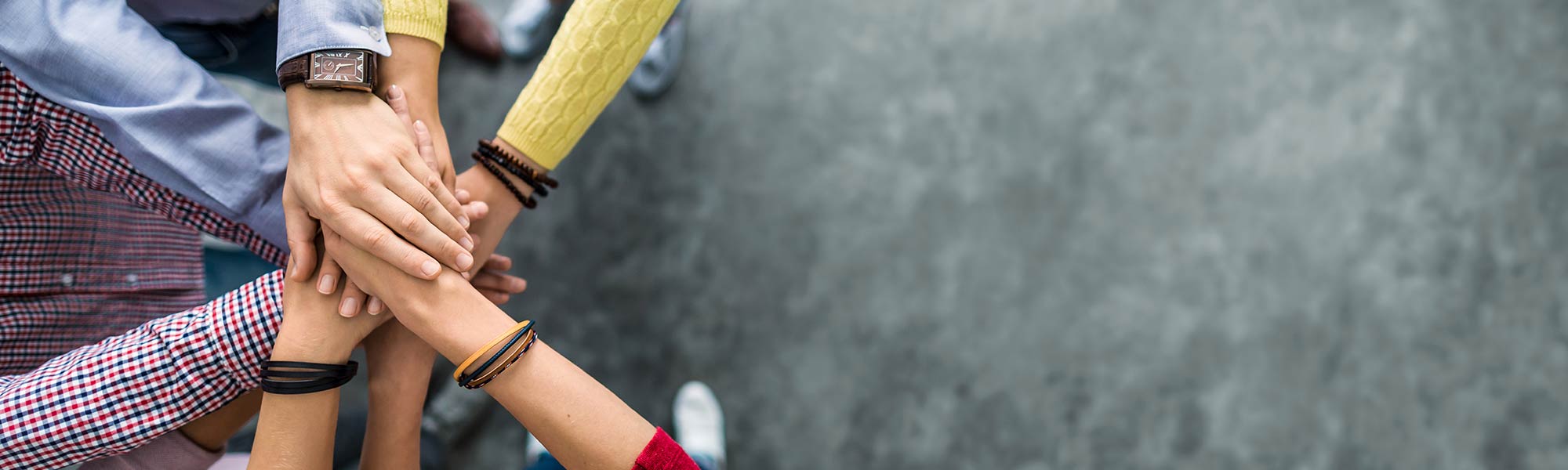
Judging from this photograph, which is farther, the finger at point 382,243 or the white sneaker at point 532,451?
the white sneaker at point 532,451

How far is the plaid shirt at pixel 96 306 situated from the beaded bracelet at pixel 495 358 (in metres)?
0.22

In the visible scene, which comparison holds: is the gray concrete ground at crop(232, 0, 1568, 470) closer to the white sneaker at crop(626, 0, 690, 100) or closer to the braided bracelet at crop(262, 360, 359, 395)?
the white sneaker at crop(626, 0, 690, 100)

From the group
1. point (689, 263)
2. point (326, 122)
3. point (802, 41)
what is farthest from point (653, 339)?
point (326, 122)

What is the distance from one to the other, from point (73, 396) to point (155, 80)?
34 centimetres

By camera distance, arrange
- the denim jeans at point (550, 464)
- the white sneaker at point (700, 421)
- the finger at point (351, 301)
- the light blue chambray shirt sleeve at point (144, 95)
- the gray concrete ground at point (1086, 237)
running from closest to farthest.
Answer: the light blue chambray shirt sleeve at point (144, 95) → the finger at point (351, 301) → the denim jeans at point (550, 464) → the white sneaker at point (700, 421) → the gray concrete ground at point (1086, 237)

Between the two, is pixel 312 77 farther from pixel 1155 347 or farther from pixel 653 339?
pixel 1155 347

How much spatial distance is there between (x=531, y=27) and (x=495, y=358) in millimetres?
993

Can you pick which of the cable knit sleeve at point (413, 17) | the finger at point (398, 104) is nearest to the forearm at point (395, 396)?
the finger at point (398, 104)

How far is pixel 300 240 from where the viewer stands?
88 cm

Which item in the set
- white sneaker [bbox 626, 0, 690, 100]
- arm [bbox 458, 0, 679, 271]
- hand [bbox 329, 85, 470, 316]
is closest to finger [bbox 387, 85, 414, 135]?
hand [bbox 329, 85, 470, 316]

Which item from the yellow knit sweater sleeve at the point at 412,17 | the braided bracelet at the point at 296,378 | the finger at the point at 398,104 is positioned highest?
the yellow knit sweater sleeve at the point at 412,17

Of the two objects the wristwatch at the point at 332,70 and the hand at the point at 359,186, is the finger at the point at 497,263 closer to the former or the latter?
the hand at the point at 359,186

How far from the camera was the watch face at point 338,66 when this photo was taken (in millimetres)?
852

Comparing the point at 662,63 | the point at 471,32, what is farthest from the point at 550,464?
the point at 471,32
